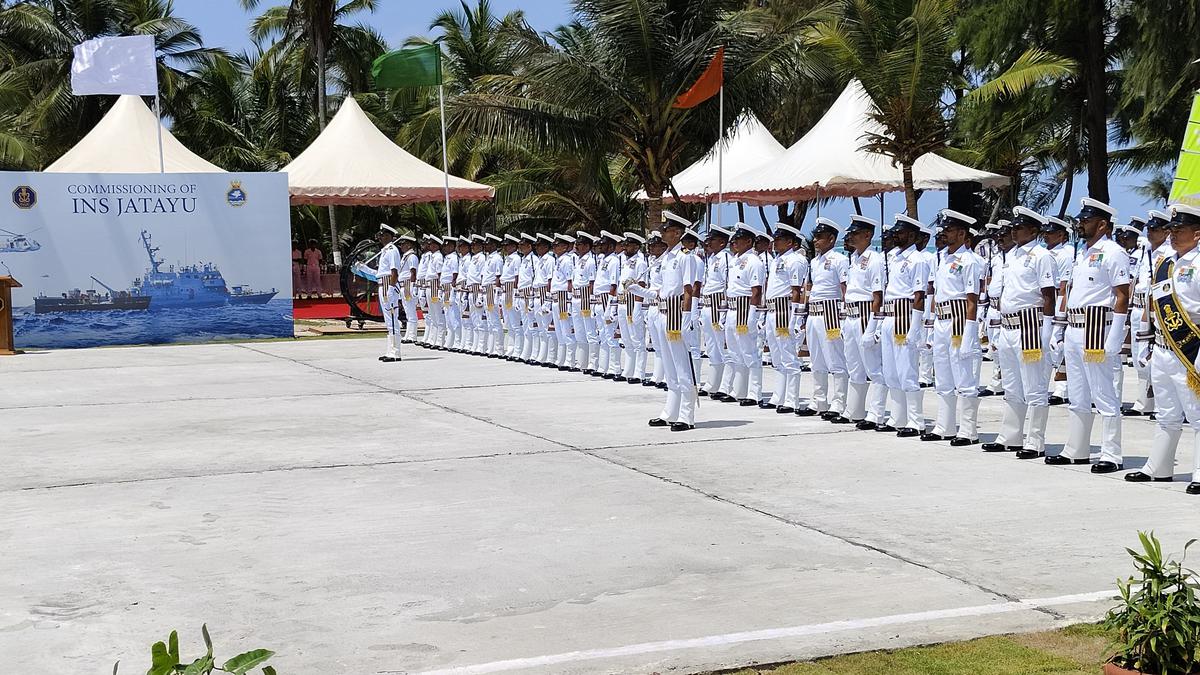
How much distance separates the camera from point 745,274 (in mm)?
14578

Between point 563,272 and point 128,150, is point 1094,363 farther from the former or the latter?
point 128,150

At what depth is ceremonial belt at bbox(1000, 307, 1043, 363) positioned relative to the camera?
1052 cm

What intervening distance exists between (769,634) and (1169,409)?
4.44 metres

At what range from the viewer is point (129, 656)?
5.68 meters

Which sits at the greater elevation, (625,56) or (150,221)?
(625,56)

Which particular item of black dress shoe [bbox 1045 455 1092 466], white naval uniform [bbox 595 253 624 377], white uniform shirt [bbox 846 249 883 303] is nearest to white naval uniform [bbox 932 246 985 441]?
white uniform shirt [bbox 846 249 883 303]

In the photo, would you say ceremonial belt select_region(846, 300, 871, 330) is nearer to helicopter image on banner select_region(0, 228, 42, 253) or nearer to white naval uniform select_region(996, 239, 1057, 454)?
white naval uniform select_region(996, 239, 1057, 454)

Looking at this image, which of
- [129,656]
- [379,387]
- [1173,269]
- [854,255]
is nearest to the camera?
[129,656]

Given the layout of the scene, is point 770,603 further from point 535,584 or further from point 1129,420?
point 1129,420

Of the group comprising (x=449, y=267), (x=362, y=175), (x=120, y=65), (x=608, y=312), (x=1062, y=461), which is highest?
(x=120, y=65)

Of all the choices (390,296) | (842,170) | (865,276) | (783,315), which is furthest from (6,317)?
(865,276)

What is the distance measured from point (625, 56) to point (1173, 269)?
50.7 feet

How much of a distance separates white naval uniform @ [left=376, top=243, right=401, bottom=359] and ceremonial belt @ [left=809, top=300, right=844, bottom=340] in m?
8.97

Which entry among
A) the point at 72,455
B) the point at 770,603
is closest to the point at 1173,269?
the point at 770,603
